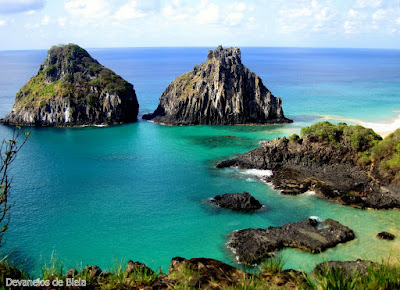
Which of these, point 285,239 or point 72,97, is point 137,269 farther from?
point 72,97

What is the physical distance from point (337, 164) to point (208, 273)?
42536 millimetres

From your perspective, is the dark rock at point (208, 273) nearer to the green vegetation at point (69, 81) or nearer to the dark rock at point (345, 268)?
the dark rock at point (345, 268)

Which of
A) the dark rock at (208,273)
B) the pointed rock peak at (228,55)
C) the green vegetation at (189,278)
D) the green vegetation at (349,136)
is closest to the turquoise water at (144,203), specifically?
the dark rock at (208,273)

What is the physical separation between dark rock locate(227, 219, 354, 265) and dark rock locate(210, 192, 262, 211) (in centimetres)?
559

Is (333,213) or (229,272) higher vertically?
(229,272)

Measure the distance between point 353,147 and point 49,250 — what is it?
43.1 metres

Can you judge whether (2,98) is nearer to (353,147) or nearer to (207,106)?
(207,106)

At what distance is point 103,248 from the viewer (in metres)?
33.6

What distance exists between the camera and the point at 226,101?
8881 cm

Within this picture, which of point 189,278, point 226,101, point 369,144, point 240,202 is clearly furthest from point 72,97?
point 189,278

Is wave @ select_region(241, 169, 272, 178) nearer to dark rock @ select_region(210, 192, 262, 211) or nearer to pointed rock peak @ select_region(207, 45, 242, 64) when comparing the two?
dark rock @ select_region(210, 192, 262, 211)

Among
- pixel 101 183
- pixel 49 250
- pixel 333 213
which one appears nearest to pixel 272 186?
pixel 333 213

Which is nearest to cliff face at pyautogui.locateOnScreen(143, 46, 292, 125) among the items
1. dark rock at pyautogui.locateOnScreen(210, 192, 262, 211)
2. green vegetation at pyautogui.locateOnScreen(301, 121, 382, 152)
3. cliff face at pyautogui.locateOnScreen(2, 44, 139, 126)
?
cliff face at pyautogui.locateOnScreen(2, 44, 139, 126)

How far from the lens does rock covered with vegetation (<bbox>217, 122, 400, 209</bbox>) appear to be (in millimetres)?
44719
